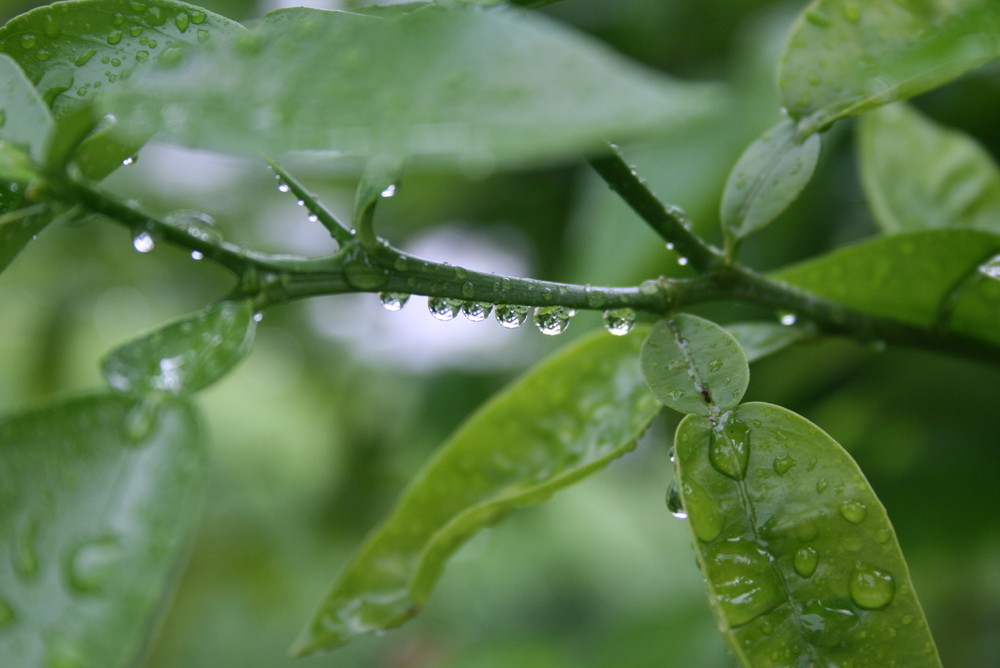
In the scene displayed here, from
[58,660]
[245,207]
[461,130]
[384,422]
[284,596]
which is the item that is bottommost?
[284,596]

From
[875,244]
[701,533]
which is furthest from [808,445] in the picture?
[875,244]

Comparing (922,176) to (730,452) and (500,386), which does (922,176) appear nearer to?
(730,452)

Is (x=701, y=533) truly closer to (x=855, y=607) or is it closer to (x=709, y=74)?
(x=855, y=607)

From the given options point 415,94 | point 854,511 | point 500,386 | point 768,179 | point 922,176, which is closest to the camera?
point 415,94

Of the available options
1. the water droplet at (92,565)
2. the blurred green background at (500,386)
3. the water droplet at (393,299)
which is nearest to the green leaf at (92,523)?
the water droplet at (92,565)

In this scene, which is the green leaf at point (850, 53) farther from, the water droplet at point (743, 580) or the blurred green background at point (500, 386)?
the blurred green background at point (500, 386)

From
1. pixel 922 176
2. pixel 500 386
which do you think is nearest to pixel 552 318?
pixel 922 176
